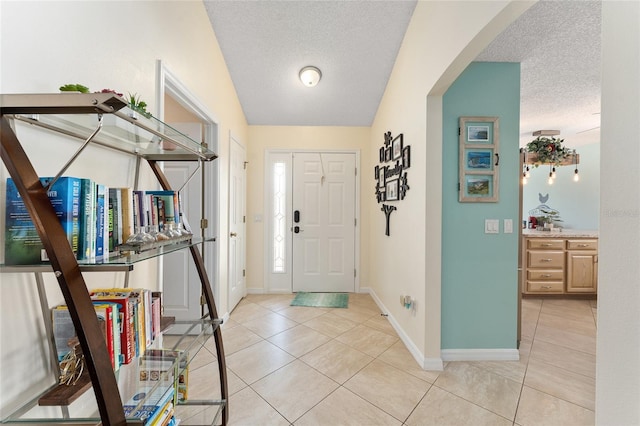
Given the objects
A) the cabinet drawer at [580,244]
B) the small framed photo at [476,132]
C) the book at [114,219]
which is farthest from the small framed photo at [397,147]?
the cabinet drawer at [580,244]

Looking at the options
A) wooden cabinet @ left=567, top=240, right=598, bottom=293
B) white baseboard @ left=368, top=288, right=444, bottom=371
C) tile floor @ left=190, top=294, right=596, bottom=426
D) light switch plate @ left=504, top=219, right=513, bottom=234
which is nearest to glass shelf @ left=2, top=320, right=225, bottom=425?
tile floor @ left=190, top=294, right=596, bottom=426

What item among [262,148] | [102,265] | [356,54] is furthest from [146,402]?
[262,148]

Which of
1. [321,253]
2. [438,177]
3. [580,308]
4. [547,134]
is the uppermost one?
[547,134]

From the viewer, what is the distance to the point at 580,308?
11.0 feet

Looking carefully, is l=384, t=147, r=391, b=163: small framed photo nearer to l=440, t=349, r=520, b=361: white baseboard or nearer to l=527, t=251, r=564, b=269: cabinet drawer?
l=440, t=349, r=520, b=361: white baseboard

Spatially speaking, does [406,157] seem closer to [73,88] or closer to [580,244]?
[73,88]

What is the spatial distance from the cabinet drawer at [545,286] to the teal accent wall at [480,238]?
1902 millimetres

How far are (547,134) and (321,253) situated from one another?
3.86 m

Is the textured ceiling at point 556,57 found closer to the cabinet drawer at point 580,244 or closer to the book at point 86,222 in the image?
the cabinet drawer at point 580,244

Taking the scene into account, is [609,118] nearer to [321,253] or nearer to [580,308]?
[321,253]

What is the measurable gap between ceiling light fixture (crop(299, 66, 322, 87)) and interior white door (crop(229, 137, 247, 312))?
3.56 feet

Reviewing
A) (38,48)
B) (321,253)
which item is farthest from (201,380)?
(321,253)

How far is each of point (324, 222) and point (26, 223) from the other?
327 centimetres

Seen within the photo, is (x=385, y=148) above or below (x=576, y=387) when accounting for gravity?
above
